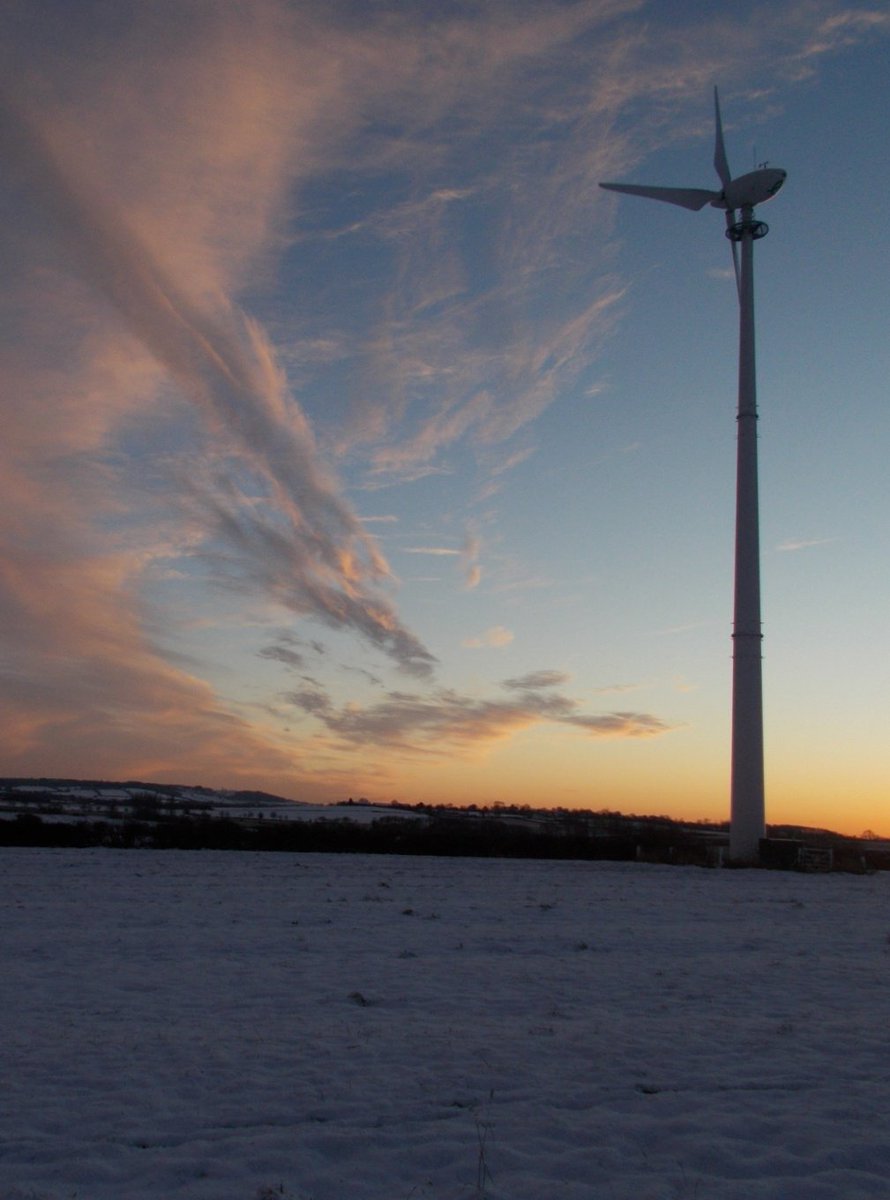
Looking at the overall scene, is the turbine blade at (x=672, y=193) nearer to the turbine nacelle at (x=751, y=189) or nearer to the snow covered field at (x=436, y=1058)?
the turbine nacelle at (x=751, y=189)

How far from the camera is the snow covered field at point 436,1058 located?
7.27 meters

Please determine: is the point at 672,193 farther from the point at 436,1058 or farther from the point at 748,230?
the point at 436,1058

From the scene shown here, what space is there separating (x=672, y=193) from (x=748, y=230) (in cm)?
518

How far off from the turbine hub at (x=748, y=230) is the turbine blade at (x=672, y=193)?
2427 mm

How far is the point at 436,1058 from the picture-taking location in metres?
10.3

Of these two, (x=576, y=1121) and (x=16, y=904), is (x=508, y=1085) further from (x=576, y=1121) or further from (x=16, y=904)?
(x=16, y=904)

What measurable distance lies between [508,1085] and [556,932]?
37.4ft

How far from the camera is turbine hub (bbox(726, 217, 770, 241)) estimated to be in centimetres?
5334

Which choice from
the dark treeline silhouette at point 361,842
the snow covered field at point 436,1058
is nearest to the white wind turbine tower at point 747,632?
the dark treeline silhouette at point 361,842

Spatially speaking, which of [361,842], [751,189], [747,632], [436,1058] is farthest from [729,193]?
[436,1058]

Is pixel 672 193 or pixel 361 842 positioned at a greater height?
→ pixel 672 193

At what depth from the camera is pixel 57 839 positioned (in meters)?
51.4

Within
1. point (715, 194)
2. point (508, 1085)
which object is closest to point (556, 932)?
point (508, 1085)

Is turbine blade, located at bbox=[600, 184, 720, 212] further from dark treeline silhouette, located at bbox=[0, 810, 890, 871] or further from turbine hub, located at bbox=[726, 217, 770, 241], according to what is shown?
dark treeline silhouette, located at bbox=[0, 810, 890, 871]
